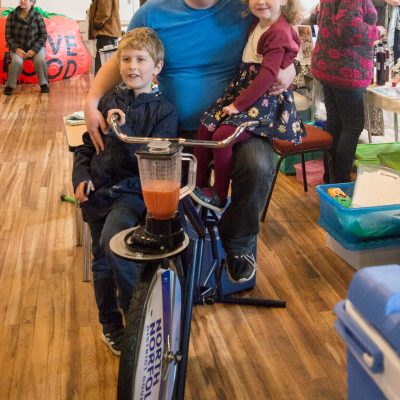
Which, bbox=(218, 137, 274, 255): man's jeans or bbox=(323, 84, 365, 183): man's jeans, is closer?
bbox=(218, 137, 274, 255): man's jeans

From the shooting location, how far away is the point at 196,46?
185 cm

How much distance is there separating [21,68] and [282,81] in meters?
6.36

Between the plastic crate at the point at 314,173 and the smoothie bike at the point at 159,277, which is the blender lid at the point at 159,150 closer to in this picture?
the smoothie bike at the point at 159,277

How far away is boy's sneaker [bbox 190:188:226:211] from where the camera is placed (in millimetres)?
1715

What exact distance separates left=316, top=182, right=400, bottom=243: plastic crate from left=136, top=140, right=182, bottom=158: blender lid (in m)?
1.48

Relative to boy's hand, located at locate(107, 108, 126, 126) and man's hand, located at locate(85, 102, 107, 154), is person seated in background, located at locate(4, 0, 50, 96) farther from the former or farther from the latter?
boy's hand, located at locate(107, 108, 126, 126)

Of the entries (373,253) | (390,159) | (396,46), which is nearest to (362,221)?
(373,253)

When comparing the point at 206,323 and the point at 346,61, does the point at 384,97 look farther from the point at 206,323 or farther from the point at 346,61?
the point at 206,323

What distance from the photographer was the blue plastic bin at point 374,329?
37.2 inches

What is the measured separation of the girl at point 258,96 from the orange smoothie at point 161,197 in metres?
0.33

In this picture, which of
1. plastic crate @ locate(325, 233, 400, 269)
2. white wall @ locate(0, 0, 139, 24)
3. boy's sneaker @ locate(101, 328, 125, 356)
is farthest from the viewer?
white wall @ locate(0, 0, 139, 24)

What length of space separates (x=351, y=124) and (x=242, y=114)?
169 cm

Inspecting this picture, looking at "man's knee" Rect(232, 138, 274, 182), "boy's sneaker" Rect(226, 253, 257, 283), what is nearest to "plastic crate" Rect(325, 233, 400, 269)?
"boy's sneaker" Rect(226, 253, 257, 283)

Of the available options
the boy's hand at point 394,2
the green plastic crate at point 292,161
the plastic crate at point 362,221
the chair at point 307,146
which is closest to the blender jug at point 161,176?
the plastic crate at point 362,221
